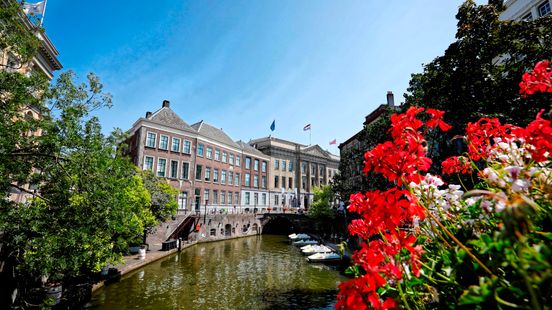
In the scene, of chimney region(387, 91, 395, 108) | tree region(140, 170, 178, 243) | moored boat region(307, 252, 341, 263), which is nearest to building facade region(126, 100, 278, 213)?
tree region(140, 170, 178, 243)

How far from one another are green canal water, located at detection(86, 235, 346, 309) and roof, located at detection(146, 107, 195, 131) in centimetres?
1787

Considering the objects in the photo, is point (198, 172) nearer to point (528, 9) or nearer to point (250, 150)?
point (250, 150)

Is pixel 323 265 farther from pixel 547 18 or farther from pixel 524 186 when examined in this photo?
pixel 524 186

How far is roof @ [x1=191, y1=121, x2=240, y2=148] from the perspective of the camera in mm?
40250

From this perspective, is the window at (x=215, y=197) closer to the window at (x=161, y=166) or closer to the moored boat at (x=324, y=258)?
the window at (x=161, y=166)

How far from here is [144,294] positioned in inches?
569

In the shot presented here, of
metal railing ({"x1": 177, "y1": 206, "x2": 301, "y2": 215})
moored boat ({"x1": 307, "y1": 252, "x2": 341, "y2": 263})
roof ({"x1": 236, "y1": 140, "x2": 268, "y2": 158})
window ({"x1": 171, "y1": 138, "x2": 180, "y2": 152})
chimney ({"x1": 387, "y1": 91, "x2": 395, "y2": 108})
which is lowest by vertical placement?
moored boat ({"x1": 307, "y1": 252, "x2": 341, "y2": 263})

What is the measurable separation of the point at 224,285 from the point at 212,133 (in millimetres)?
29498

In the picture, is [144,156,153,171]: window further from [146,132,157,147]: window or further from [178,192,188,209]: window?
[178,192,188,209]: window

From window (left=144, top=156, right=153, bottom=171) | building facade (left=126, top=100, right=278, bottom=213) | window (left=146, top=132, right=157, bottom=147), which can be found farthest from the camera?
building facade (left=126, top=100, right=278, bottom=213)

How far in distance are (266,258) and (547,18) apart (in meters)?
24.2

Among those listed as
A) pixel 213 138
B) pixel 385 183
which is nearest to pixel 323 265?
pixel 385 183

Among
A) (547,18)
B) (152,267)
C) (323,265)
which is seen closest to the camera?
(547,18)

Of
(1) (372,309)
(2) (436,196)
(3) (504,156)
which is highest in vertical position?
(3) (504,156)
